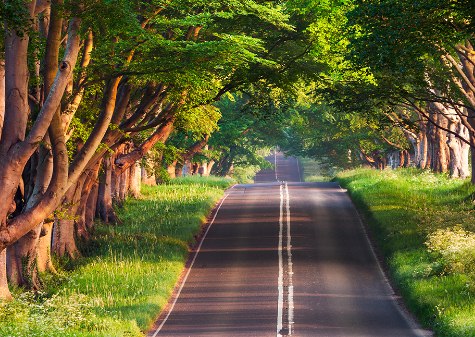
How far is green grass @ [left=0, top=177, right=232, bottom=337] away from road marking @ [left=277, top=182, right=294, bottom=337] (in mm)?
3254

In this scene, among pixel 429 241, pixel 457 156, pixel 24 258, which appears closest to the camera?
pixel 24 258

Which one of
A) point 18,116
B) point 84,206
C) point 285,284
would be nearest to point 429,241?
point 285,284

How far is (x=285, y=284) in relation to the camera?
29438 millimetres

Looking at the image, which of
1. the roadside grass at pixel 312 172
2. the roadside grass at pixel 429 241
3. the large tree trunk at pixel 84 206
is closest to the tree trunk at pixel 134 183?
the roadside grass at pixel 429 241

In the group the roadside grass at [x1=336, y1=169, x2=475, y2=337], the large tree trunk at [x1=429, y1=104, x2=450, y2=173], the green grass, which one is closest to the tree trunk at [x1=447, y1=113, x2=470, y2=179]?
the roadside grass at [x1=336, y1=169, x2=475, y2=337]

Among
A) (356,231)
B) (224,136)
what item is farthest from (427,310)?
(224,136)

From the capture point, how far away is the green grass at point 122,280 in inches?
812

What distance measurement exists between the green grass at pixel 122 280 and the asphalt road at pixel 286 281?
0.67 meters

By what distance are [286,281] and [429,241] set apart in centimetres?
483

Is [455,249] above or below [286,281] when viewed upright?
above

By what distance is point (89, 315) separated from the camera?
22.2 metres

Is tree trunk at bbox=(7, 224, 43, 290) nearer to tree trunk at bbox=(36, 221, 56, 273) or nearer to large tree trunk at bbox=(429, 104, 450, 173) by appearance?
tree trunk at bbox=(36, 221, 56, 273)

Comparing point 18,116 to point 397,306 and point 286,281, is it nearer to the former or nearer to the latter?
point 397,306

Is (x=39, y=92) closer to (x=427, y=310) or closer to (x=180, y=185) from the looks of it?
(x=427, y=310)
